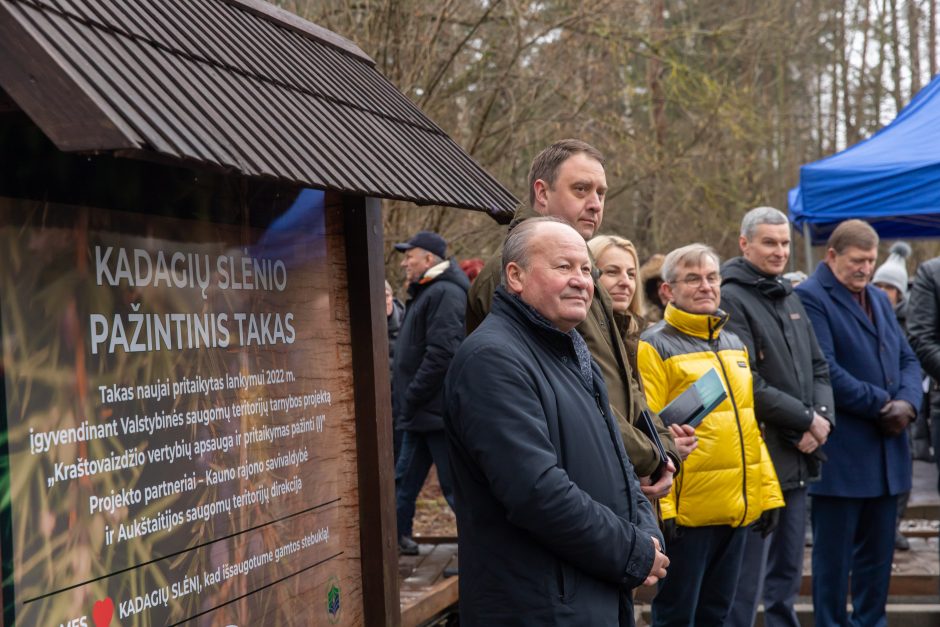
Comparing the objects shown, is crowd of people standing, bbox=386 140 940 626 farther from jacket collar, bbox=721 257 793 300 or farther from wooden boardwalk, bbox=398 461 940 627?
wooden boardwalk, bbox=398 461 940 627

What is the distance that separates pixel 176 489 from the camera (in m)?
2.77

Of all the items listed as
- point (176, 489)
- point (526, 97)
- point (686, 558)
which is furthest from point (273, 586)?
point (526, 97)

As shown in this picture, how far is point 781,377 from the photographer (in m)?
5.30

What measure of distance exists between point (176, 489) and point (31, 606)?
482 mm

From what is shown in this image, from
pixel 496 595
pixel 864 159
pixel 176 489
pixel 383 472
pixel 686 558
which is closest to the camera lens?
pixel 176 489

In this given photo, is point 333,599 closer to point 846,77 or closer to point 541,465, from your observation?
point 541,465

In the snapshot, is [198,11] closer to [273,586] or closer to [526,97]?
[273,586]

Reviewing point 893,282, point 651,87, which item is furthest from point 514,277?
point 651,87

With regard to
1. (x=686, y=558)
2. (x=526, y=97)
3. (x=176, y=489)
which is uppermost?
(x=526, y=97)

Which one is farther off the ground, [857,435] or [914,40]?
[914,40]

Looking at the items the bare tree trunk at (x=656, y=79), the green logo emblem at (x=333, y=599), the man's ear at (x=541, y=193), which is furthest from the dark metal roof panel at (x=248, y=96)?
the bare tree trunk at (x=656, y=79)

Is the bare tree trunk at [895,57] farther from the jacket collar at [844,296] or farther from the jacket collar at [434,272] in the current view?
the jacket collar at [844,296]

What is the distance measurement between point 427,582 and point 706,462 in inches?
108

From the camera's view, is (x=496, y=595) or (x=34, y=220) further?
(x=496, y=595)
